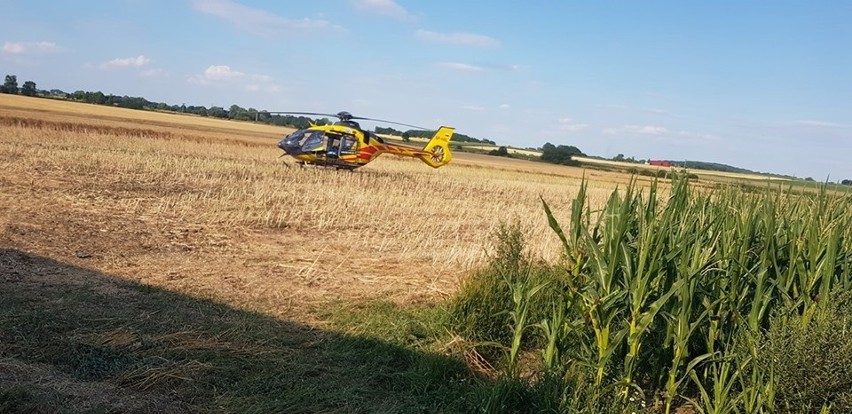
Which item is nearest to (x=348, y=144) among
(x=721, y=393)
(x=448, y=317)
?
(x=448, y=317)

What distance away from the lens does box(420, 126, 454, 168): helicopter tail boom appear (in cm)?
2984

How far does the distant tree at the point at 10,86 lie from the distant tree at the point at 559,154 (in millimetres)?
60784

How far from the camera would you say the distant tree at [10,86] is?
7100 centimetres

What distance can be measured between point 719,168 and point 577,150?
7258cm

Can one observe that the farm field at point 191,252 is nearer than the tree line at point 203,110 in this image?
Yes

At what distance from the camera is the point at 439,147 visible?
30297 mm

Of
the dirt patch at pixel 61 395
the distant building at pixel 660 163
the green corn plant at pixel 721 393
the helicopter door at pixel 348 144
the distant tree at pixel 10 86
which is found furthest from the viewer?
the distant tree at pixel 10 86

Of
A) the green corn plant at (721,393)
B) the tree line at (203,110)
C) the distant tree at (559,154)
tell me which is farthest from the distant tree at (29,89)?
the green corn plant at (721,393)

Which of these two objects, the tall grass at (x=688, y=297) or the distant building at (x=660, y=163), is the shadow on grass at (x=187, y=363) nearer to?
the tall grass at (x=688, y=297)

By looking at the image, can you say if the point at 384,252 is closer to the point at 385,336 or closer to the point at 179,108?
the point at 385,336

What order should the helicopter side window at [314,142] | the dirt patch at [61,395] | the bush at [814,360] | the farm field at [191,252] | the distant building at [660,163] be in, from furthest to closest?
the helicopter side window at [314,142] < the distant building at [660,163] < the farm field at [191,252] < the dirt patch at [61,395] < the bush at [814,360]

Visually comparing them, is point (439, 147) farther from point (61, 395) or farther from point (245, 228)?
point (61, 395)

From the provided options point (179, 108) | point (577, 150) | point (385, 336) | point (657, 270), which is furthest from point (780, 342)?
point (179, 108)

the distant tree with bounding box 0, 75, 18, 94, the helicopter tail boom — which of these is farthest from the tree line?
the helicopter tail boom
